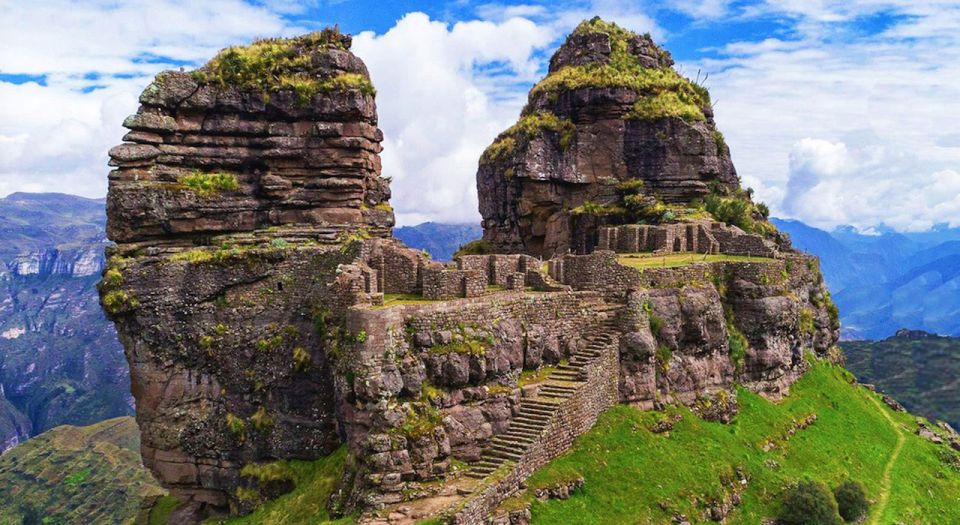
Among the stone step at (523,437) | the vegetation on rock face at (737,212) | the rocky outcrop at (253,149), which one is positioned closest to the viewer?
the stone step at (523,437)

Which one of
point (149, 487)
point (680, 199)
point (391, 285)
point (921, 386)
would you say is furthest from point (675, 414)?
point (921, 386)

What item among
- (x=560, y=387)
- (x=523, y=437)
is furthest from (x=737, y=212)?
(x=523, y=437)

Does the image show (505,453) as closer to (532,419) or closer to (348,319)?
(532,419)

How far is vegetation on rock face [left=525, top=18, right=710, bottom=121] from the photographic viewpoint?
56.2m

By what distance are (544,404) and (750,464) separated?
9.47 metres

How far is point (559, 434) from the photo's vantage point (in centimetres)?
2550

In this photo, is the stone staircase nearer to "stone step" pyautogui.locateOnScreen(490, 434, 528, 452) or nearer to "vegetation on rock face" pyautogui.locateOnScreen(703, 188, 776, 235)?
"stone step" pyautogui.locateOnScreen(490, 434, 528, 452)

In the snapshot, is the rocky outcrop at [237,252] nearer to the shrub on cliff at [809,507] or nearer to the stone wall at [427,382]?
the stone wall at [427,382]

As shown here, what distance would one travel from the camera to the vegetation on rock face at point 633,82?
5625 centimetres

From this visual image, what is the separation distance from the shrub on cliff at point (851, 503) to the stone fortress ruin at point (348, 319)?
588cm

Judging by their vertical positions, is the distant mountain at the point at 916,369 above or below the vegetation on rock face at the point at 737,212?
below

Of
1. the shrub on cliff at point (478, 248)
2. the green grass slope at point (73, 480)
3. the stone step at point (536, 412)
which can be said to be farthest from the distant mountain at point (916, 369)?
the green grass slope at point (73, 480)

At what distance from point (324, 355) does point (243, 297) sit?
484cm

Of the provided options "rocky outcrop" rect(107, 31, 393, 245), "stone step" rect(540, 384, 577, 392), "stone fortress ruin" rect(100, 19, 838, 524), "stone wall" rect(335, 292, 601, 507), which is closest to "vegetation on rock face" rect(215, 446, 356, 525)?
"stone fortress ruin" rect(100, 19, 838, 524)
